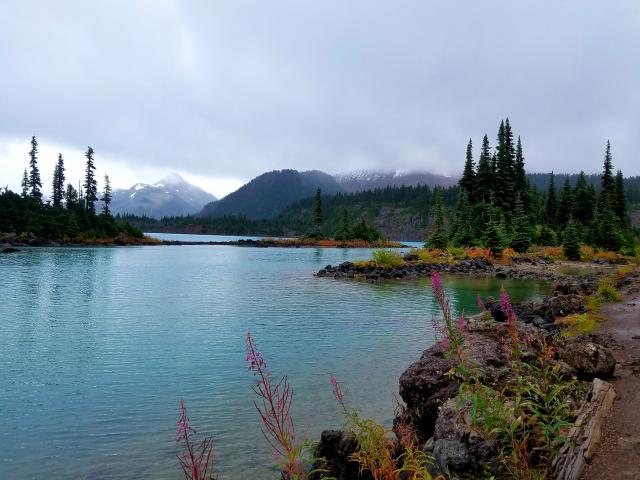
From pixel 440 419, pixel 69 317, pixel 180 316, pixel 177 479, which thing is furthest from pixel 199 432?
pixel 69 317

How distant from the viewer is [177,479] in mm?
6957

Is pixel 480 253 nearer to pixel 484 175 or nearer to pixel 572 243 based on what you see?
pixel 572 243

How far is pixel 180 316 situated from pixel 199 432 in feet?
41.4

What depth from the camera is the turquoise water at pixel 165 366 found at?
788cm

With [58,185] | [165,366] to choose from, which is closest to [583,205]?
[165,366]

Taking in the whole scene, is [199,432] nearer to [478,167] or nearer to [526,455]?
[526,455]

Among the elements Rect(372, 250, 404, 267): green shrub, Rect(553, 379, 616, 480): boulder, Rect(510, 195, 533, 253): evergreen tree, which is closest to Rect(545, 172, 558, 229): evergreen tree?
Rect(510, 195, 533, 253): evergreen tree

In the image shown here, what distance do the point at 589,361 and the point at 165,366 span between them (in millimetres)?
11033

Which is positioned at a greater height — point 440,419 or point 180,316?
point 440,419

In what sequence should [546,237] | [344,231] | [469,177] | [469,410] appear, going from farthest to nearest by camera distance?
[344,231] < [469,177] < [546,237] < [469,410]

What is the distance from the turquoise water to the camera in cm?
788

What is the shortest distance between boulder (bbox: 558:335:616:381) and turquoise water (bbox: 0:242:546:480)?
400cm

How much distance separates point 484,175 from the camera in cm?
7088

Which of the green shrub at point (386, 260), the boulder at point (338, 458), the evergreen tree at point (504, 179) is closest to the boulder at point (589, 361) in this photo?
the boulder at point (338, 458)
